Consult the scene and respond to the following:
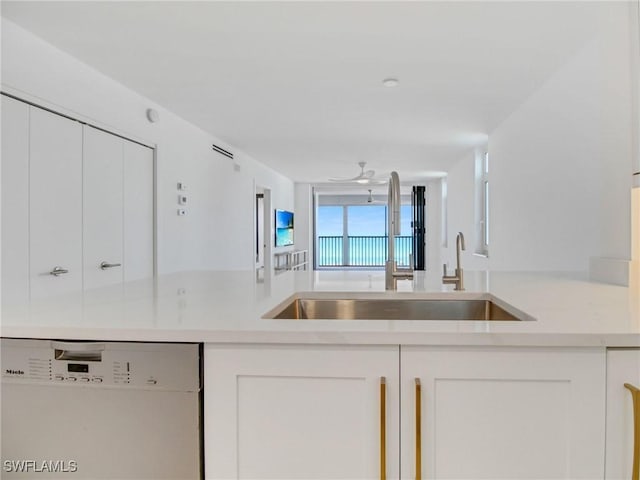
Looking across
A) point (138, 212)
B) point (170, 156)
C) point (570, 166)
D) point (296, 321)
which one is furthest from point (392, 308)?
point (170, 156)

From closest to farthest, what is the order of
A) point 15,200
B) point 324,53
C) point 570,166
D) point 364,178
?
point 15,200 < point 324,53 < point 570,166 < point 364,178

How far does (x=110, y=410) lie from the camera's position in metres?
0.91

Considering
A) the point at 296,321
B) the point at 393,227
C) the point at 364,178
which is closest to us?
the point at 296,321

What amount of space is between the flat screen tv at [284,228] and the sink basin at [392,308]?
20.2ft

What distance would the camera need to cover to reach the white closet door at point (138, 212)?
125 inches

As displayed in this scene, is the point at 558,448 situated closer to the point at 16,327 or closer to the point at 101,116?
the point at 16,327

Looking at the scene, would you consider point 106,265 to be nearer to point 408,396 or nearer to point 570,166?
point 408,396

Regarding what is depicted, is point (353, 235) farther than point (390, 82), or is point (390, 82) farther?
point (353, 235)

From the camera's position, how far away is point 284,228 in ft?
26.8

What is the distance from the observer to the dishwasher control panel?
884mm

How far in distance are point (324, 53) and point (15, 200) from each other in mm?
1934

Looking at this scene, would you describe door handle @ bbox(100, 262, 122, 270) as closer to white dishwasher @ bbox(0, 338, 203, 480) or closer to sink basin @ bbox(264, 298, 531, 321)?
sink basin @ bbox(264, 298, 531, 321)

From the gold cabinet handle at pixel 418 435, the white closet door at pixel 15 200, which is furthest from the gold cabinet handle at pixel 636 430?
the white closet door at pixel 15 200

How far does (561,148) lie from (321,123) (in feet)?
7.38
